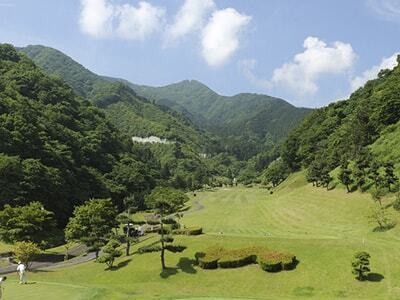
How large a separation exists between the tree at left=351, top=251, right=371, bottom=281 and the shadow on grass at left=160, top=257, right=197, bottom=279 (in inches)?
589

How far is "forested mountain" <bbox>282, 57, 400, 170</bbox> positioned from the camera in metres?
87.3

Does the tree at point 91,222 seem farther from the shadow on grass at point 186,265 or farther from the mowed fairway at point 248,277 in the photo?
the shadow on grass at point 186,265

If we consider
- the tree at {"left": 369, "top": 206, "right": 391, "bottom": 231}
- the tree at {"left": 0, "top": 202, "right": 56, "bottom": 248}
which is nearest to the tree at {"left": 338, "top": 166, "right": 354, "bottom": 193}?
the tree at {"left": 369, "top": 206, "right": 391, "bottom": 231}

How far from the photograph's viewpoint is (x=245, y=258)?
44.7 m

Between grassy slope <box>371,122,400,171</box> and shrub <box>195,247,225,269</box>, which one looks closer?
shrub <box>195,247,225,269</box>

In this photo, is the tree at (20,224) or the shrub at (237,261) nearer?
the shrub at (237,261)

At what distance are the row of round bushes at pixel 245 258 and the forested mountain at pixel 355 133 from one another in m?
39.5

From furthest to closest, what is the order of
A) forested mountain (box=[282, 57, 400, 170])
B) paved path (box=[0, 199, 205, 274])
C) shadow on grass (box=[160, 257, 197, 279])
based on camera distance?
forested mountain (box=[282, 57, 400, 170]), paved path (box=[0, 199, 205, 274]), shadow on grass (box=[160, 257, 197, 279])

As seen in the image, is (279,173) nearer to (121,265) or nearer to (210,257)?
(121,265)

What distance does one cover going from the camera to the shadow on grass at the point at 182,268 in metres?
45.2

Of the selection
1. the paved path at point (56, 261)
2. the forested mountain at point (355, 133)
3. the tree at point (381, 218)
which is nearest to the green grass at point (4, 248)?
the paved path at point (56, 261)

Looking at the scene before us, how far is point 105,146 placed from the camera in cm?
17912

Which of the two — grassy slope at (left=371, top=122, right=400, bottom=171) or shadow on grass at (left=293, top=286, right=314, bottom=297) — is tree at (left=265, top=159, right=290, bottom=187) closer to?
grassy slope at (left=371, top=122, right=400, bottom=171)

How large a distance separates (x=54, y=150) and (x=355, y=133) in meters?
84.2
